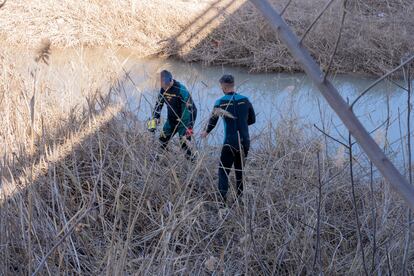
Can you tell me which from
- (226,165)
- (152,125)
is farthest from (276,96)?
(226,165)

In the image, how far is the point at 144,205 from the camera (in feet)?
10.1

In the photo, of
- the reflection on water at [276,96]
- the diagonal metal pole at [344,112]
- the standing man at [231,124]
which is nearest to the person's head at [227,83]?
the standing man at [231,124]

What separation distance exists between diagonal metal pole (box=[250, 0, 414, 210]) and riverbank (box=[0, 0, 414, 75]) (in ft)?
25.3

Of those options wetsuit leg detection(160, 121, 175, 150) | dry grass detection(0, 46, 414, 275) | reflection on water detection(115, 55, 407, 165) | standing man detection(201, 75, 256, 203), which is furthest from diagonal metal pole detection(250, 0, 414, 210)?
wetsuit leg detection(160, 121, 175, 150)

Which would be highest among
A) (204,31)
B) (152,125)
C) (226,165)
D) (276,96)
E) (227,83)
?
(204,31)

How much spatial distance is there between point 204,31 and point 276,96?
3033 mm

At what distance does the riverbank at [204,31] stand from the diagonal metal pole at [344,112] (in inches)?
303

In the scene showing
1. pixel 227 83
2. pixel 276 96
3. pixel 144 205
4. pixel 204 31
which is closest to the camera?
pixel 144 205

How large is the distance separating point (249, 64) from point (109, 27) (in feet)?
9.14

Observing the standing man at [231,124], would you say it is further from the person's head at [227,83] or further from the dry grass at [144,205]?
the dry grass at [144,205]

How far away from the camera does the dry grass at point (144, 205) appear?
2.26 meters

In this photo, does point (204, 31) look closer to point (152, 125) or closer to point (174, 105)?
point (174, 105)

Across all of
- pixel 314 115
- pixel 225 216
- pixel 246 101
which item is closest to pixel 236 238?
pixel 225 216

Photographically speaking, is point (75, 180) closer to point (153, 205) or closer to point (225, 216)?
point (153, 205)
